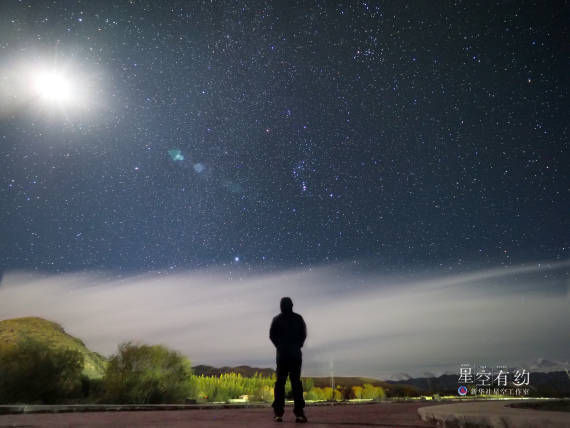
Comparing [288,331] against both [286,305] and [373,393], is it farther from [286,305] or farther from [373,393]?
[373,393]

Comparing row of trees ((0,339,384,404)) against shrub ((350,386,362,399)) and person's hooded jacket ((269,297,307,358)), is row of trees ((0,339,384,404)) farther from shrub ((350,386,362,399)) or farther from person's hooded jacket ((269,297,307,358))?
person's hooded jacket ((269,297,307,358))

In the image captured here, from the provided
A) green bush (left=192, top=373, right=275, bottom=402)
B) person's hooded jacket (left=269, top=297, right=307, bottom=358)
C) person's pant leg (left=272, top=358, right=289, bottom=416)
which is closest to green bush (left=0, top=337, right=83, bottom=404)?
green bush (left=192, top=373, right=275, bottom=402)

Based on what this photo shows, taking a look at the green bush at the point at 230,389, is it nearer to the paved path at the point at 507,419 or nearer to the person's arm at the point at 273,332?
the person's arm at the point at 273,332

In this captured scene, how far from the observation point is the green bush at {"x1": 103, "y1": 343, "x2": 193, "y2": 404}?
46.6ft

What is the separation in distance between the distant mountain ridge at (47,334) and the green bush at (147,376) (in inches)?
293

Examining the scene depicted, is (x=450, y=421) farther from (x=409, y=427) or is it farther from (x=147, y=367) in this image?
(x=147, y=367)

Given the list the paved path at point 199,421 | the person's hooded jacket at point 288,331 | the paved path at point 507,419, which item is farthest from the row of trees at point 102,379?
the paved path at point 507,419

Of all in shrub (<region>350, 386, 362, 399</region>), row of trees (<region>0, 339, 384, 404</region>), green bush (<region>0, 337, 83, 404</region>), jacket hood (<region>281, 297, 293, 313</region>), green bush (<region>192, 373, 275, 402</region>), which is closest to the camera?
jacket hood (<region>281, 297, 293, 313</region>)

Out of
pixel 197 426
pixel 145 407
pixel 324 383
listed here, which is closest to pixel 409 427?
pixel 197 426

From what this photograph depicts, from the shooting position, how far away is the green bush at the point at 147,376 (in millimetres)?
14219

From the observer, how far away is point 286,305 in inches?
304

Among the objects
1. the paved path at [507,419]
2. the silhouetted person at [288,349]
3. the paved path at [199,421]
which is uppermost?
the silhouetted person at [288,349]

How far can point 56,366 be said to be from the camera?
13.6 metres

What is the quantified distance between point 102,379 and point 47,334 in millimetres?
12885
